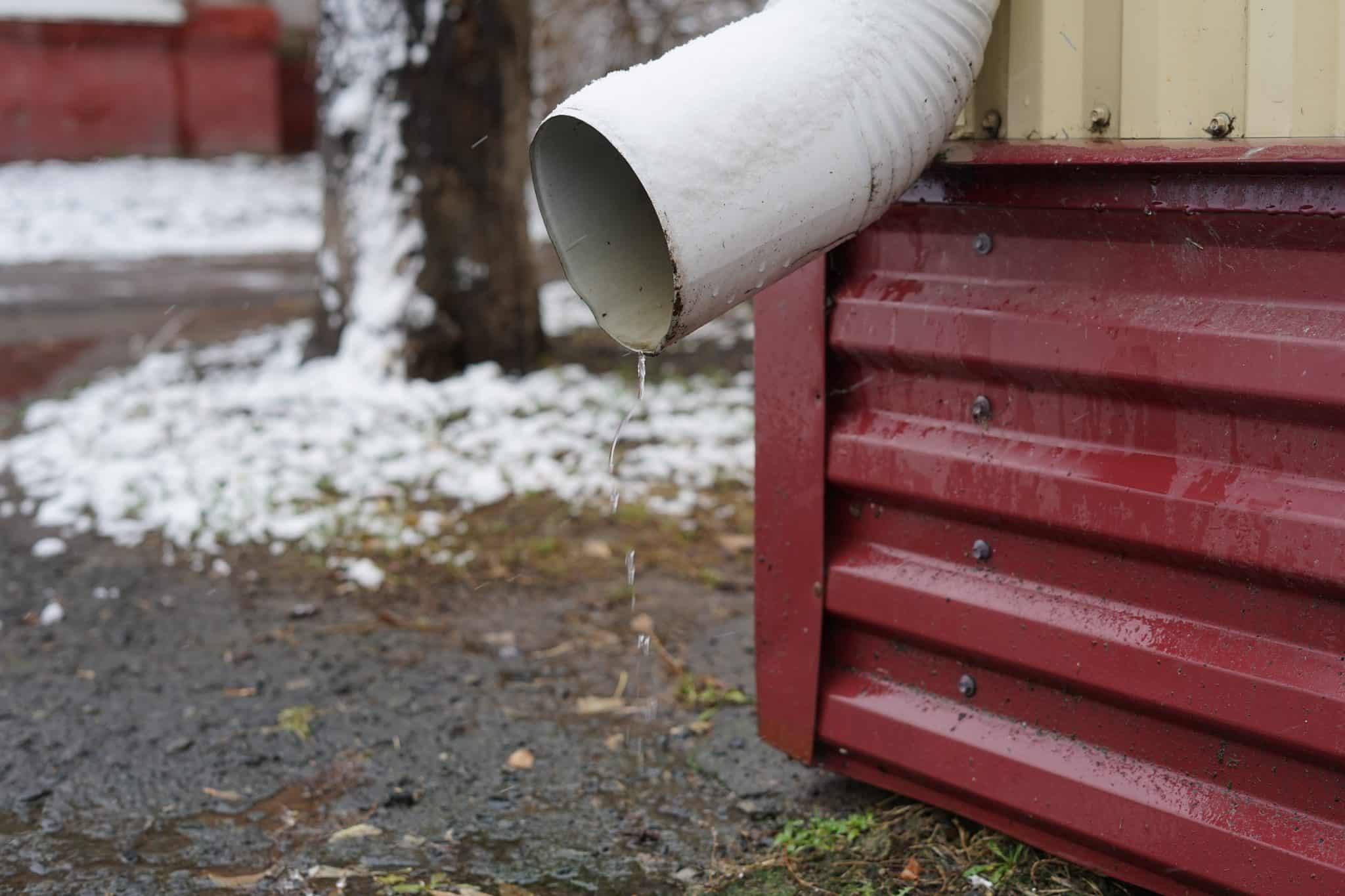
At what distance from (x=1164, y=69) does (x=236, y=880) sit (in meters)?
2.29

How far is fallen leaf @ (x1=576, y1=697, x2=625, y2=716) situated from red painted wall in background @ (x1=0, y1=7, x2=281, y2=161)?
18506mm

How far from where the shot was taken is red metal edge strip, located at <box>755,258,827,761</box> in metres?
2.74

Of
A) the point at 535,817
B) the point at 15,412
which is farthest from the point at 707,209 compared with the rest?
the point at 15,412

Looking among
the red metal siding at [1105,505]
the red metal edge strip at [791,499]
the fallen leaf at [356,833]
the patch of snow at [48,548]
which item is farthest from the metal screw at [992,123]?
the patch of snow at [48,548]

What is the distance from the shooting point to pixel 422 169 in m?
6.50

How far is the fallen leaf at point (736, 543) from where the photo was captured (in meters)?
4.65

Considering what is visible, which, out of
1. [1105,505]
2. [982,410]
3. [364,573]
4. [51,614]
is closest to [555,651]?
[364,573]

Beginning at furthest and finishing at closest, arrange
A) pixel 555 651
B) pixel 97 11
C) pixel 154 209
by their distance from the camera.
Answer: pixel 97 11, pixel 154 209, pixel 555 651

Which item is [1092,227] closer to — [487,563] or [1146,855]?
[1146,855]

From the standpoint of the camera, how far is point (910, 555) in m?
2.71

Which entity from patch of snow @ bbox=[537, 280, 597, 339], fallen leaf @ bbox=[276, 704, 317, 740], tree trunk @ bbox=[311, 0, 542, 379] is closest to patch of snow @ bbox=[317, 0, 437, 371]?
tree trunk @ bbox=[311, 0, 542, 379]

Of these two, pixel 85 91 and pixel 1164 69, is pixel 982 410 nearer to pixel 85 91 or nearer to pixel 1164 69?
pixel 1164 69

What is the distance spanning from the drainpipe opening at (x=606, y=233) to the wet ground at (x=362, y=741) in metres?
1.18

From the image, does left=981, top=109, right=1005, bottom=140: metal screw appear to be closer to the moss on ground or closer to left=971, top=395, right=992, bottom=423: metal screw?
left=971, top=395, right=992, bottom=423: metal screw
